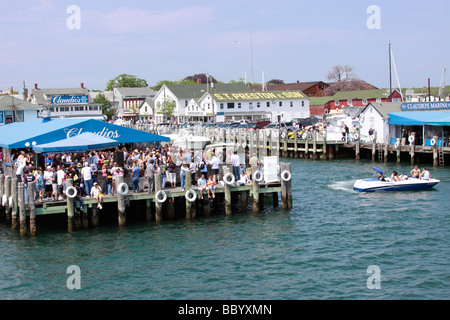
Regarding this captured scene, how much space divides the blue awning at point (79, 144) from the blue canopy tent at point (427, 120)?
27.8 m

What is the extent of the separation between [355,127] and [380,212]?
2660cm

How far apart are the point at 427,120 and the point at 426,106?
14.3 feet

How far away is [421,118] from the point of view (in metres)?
46.5

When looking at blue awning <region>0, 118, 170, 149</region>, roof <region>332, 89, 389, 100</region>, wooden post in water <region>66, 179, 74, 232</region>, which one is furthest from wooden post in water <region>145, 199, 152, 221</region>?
roof <region>332, 89, 389, 100</region>

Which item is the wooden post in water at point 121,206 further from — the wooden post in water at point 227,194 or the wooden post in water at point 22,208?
the wooden post in water at point 227,194

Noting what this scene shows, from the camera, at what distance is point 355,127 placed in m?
53.8

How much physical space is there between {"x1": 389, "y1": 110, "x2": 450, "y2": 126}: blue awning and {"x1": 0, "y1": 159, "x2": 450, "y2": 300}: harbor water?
16.3m

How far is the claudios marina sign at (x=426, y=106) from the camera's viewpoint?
48.9m

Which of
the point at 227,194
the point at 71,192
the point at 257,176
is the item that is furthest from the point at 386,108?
the point at 71,192

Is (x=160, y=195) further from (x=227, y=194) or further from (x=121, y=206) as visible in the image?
(x=227, y=194)

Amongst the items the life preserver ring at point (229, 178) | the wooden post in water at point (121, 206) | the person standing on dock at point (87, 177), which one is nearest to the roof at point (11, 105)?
the person standing on dock at point (87, 177)

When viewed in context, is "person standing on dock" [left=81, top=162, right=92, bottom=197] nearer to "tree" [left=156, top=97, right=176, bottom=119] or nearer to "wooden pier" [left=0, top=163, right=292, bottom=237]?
"wooden pier" [left=0, top=163, right=292, bottom=237]
